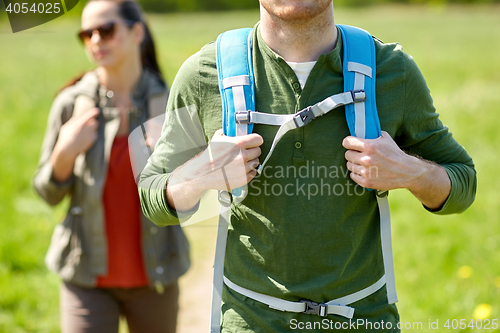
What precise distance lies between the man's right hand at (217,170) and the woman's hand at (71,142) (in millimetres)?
1329

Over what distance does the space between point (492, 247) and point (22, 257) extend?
16.1 ft

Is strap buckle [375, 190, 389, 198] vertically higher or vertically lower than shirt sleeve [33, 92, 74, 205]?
lower

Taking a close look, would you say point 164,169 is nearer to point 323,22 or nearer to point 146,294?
point 323,22

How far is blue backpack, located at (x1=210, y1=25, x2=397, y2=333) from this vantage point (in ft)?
5.97

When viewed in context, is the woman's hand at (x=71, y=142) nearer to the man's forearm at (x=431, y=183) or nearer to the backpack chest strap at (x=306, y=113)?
the backpack chest strap at (x=306, y=113)

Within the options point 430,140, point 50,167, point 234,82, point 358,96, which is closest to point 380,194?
point 430,140

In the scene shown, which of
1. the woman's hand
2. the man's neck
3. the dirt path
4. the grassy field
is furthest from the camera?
the dirt path

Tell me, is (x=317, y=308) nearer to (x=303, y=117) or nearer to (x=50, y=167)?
(x=303, y=117)

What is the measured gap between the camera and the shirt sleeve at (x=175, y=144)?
199cm

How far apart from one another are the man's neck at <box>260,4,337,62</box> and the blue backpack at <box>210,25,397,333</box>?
0.27 feet

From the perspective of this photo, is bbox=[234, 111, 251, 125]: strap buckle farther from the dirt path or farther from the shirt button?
the dirt path

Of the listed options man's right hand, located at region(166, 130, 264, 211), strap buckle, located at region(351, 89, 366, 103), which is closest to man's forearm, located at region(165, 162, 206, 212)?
man's right hand, located at region(166, 130, 264, 211)

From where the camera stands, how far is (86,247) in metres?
3.20

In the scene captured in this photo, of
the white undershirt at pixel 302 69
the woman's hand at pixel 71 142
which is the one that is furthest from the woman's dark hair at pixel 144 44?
the white undershirt at pixel 302 69
